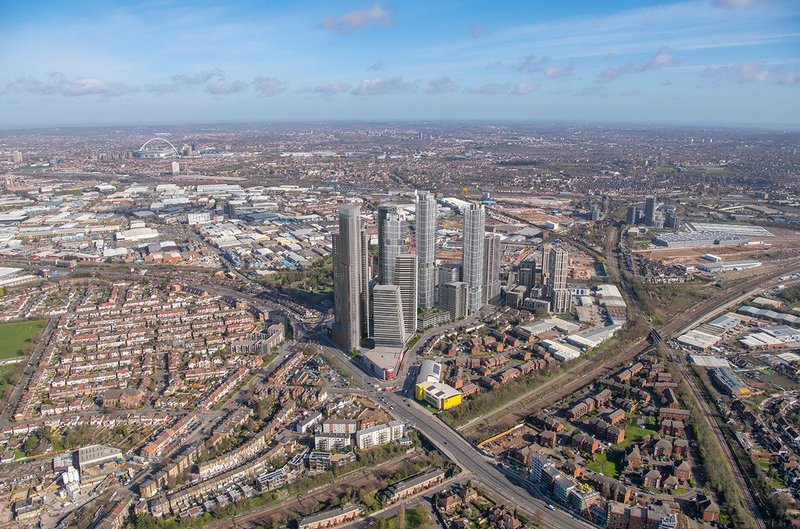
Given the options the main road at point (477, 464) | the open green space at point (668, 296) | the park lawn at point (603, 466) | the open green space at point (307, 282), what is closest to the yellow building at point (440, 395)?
the main road at point (477, 464)

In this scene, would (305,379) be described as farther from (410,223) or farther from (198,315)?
(410,223)

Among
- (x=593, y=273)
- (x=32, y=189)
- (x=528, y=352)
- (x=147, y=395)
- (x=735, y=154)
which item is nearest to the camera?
(x=147, y=395)

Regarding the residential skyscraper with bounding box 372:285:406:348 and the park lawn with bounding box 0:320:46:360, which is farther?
the park lawn with bounding box 0:320:46:360

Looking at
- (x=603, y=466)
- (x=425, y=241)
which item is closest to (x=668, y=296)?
(x=425, y=241)

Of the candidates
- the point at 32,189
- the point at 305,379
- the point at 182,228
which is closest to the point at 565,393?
the point at 305,379

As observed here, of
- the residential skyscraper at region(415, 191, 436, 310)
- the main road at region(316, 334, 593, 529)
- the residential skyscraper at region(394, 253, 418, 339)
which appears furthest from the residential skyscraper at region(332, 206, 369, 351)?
the residential skyscraper at region(415, 191, 436, 310)

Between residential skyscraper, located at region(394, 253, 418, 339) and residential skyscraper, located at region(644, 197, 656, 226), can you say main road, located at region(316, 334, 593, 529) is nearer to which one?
residential skyscraper, located at region(394, 253, 418, 339)

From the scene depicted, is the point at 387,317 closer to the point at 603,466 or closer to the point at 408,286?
the point at 408,286
